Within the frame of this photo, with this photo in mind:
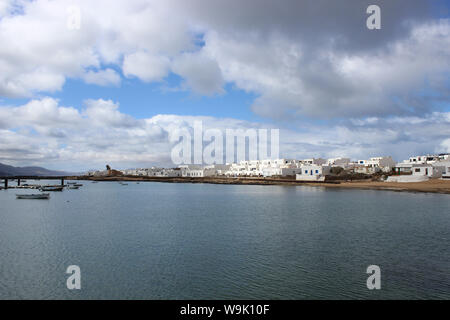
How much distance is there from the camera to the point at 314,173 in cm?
10831

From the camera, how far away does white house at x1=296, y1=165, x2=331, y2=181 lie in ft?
346

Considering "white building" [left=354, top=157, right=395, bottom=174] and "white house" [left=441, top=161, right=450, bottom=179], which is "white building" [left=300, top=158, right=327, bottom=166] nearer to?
"white building" [left=354, top=157, right=395, bottom=174]

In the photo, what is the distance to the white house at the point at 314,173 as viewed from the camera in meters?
105

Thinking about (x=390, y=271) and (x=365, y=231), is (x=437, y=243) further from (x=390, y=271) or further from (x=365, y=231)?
(x=390, y=271)

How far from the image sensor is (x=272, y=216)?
31.5 m

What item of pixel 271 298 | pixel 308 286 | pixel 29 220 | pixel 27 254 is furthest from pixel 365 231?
pixel 29 220

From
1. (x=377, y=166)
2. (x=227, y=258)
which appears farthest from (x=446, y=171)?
(x=227, y=258)

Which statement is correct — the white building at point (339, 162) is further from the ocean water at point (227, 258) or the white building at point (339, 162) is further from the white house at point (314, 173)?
the ocean water at point (227, 258)
